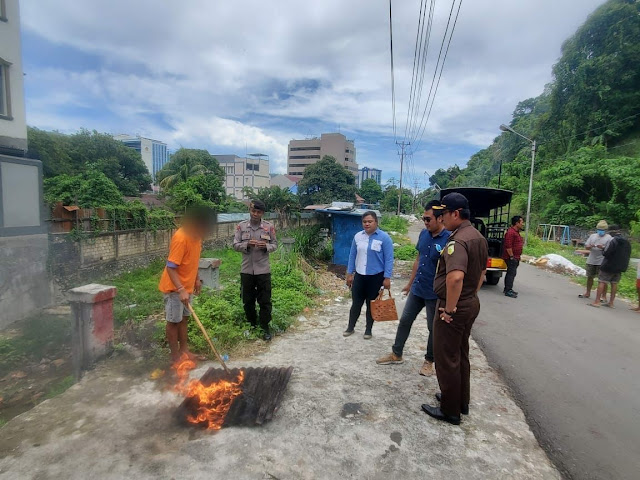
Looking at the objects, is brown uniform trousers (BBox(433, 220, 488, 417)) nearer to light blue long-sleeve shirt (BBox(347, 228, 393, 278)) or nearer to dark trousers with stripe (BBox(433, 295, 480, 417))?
dark trousers with stripe (BBox(433, 295, 480, 417))

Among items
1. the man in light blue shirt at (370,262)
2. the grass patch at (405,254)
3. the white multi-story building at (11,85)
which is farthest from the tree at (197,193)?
the man in light blue shirt at (370,262)

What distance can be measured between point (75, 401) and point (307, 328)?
298 cm

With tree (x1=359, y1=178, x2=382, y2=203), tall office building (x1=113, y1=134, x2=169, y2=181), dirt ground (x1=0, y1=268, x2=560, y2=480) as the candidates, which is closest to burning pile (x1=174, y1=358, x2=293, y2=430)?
dirt ground (x1=0, y1=268, x2=560, y2=480)

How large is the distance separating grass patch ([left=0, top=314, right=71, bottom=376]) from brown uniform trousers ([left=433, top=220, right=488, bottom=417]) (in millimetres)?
5659

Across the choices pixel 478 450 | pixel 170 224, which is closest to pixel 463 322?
pixel 478 450

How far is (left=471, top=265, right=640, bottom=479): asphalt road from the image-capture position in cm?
276

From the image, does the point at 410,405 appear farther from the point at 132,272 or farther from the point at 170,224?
the point at 170,224

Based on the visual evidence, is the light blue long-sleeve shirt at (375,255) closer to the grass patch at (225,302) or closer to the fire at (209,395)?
the grass patch at (225,302)

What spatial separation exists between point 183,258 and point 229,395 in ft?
4.74

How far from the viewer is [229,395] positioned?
10.7ft

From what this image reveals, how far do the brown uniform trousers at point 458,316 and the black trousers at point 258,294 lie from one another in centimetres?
232

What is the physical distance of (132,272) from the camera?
10.7m

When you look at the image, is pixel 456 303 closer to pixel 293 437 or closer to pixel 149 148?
pixel 293 437

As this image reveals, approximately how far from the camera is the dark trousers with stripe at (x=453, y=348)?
283 centimetres
